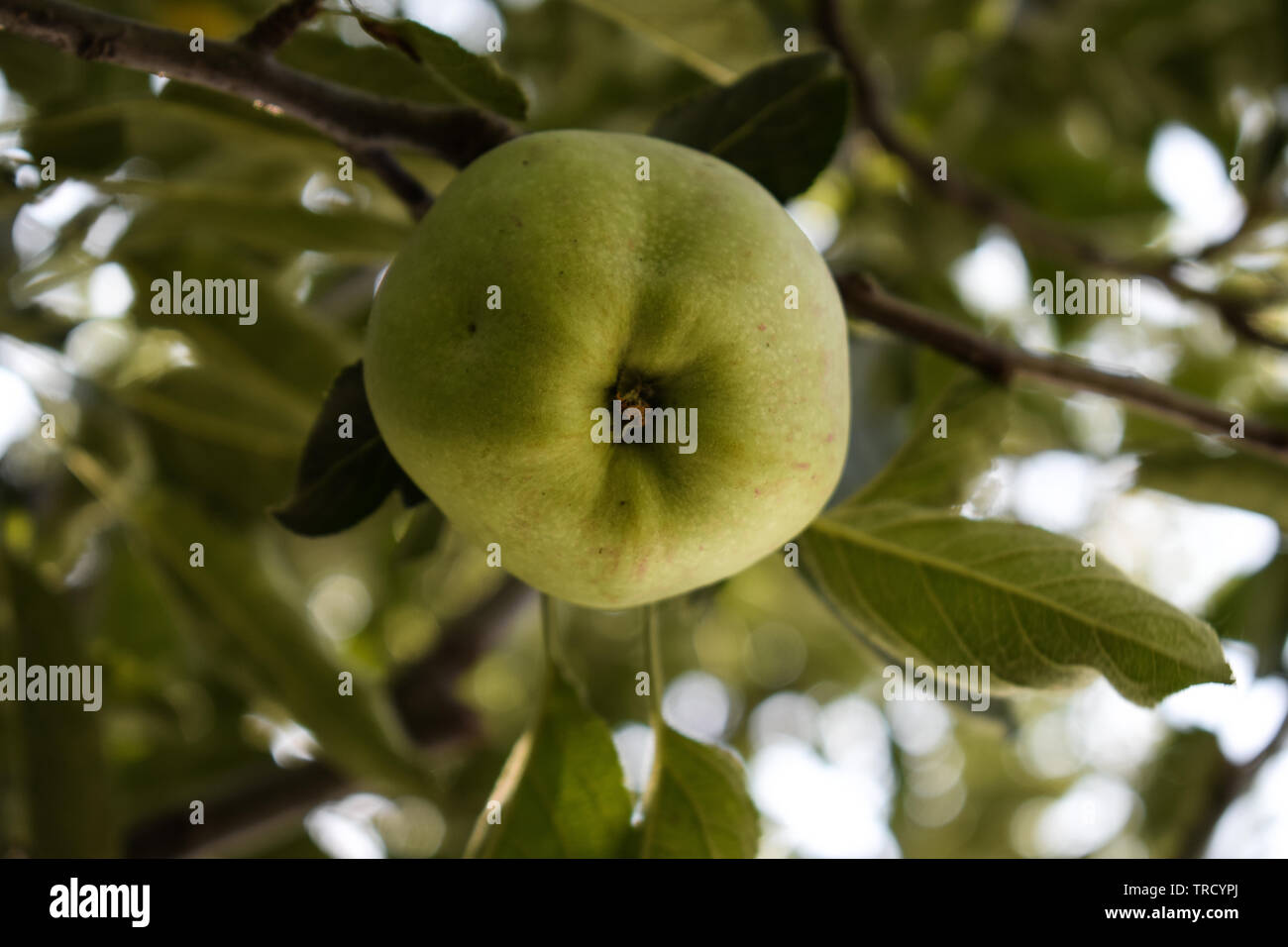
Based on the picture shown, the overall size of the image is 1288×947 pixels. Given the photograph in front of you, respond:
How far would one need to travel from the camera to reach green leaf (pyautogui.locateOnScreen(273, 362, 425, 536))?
1.04 meters

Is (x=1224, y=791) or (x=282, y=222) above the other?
(x=282, y=222)

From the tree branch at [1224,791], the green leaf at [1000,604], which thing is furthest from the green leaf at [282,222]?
the tree branch at [1224,791]

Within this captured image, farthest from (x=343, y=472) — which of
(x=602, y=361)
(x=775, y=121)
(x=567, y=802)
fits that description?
(x=775, y=121)

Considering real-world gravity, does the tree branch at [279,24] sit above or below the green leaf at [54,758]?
above

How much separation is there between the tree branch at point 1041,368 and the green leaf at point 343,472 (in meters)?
0.59

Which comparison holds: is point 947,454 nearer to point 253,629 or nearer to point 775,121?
point 775,121

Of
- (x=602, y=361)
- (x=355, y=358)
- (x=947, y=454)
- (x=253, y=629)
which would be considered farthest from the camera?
(x=253, y=629)

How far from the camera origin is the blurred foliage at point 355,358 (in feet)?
4.66

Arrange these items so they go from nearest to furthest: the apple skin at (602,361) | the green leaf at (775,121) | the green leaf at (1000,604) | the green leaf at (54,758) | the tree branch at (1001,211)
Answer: the apple skin at (602,361) → the green leaf at (1000,604) → the green leaf at (775,121) → the green leaf at (54,758) → the tree branch at (1001,211)

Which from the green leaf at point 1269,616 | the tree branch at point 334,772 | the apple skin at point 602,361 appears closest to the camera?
the apple skin at point 602,361

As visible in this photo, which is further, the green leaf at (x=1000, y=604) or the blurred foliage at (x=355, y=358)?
the blurred foliage at (x=355, y=358)

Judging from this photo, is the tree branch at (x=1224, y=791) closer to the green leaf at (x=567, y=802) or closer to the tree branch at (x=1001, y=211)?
the tree branch at (x=1001, y=211)

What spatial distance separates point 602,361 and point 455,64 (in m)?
0.36

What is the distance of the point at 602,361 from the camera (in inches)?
34.6
